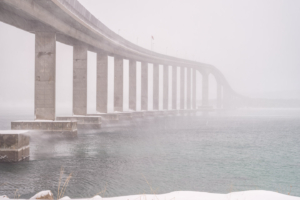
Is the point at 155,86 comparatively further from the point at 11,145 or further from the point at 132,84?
the point at 11,145

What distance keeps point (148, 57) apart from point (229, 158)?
62238mm

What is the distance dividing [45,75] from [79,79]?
1210cm

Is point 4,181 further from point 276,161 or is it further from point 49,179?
point 276,161

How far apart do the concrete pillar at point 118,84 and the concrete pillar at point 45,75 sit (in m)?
30.4

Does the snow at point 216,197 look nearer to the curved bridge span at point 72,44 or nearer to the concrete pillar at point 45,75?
the curved bridge span at point 72,44

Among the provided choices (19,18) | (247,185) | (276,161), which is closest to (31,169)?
(247,185)

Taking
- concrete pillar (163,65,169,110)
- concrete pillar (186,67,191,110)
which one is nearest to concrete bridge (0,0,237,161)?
concrete pillar (163,65,169,110)

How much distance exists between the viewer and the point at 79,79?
46438 mm

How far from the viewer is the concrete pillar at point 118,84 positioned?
64.9m

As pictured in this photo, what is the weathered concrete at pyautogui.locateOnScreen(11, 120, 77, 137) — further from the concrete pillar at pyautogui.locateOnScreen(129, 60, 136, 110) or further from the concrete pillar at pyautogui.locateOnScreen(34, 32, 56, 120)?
the concrete pillar at pyautogui.locateOnScreen(129, 60, 136, 110)

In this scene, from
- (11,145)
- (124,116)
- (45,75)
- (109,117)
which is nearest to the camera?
(11,145)

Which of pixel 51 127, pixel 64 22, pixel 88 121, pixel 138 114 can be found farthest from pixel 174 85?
pixel 51 127

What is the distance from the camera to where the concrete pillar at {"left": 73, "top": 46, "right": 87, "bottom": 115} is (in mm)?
46438

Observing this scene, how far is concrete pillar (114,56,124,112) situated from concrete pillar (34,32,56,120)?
30.4 meters
